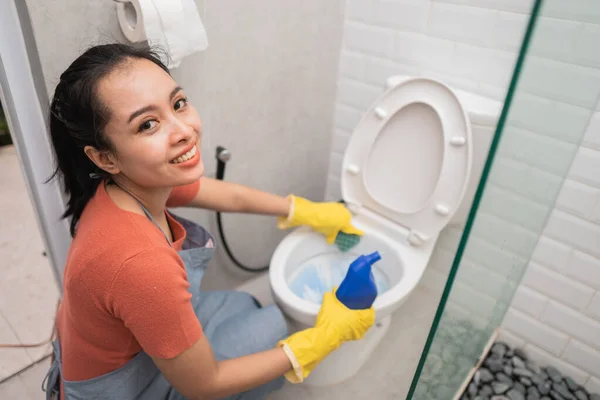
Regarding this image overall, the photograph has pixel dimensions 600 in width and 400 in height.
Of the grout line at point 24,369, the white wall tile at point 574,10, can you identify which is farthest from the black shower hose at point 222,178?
the white wall tile at point 574,10

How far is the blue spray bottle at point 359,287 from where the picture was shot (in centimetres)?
99

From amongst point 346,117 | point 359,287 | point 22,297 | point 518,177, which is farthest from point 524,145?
point 22,297

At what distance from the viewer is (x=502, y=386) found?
4.33 ft

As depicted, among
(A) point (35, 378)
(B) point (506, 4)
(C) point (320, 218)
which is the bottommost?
(A) point (35, 378)

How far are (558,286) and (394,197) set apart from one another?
1.76 feet

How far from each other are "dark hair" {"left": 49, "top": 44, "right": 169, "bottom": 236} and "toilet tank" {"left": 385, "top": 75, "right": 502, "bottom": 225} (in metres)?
0.75

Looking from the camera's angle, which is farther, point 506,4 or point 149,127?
point 506,4

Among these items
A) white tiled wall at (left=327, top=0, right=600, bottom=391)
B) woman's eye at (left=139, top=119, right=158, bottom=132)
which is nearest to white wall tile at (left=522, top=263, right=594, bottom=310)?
white tiled wall at (left=327, top=0, right=600, bottom=391)

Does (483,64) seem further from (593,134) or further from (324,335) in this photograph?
(324,335)

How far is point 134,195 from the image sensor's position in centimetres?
83

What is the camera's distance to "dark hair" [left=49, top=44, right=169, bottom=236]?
2.27 ft

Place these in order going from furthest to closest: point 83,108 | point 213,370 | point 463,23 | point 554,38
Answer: point 463,23 → point 213,370 → point 83,108 → point 554,38

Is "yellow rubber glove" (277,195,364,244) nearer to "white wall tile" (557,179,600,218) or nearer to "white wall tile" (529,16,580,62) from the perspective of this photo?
"white wall tile" (557,179,600,218)

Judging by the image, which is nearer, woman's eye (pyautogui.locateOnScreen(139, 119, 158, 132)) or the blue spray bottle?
woman's eye (pyautogui.locateOnScreen(139, 119, 158, 132))
